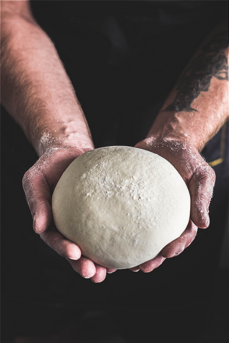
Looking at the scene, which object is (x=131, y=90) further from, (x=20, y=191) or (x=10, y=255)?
(x=10, y=255)

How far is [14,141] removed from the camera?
1486mm

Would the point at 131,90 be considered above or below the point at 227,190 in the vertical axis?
above

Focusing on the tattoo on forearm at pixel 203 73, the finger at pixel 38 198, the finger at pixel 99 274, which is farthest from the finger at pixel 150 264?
the tattoo on forearm at pixel 203 73

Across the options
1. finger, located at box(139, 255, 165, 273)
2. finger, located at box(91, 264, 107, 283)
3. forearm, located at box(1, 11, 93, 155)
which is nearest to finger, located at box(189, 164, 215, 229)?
finger, located at box(139, 255, 165, 273)

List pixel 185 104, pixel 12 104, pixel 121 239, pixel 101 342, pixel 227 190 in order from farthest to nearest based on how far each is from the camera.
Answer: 1. pixel 101 342
2. pixel 227 190
3. pixel 12 104
4. pixel 185 104
5. pixel 121 239

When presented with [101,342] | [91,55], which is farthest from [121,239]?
[101,342]

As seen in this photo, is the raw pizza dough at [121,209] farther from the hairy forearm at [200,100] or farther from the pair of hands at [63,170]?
the hairy forearm at [200,100]

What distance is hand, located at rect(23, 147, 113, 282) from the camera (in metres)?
0.82

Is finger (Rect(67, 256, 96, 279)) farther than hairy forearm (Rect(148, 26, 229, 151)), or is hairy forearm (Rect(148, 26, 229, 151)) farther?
hairy forearm (Rect(148, 26, 229, 151))

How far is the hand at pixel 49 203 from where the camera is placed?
818 millimetres

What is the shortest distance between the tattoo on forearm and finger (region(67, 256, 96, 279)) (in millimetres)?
773

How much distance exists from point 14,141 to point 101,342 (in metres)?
1.39

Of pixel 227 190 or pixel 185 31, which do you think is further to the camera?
pixel 227 190

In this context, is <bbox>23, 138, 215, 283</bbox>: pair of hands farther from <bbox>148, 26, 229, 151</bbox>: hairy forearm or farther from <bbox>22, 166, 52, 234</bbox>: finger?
<bbox>148, 26, 229, 151</bbox>: hairy forearm
